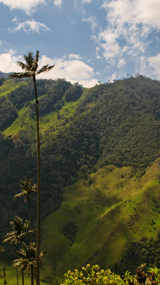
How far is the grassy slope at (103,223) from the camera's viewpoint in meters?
127

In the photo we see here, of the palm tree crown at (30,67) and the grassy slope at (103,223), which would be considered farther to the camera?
the grassy slope at (103,223)

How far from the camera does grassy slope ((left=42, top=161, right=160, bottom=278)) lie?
417ft

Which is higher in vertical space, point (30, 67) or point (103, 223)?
point (30, 67)

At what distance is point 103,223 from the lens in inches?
5827

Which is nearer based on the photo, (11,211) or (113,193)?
(11,211)

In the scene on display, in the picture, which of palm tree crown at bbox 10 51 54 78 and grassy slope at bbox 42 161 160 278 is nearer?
palm tree crown at bbox 10 51 54 78

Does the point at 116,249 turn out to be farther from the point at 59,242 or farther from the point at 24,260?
the point at 24,260

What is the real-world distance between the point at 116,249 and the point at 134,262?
10553 mm

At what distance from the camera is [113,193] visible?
621ft

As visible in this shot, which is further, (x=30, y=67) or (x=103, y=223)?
(x=103, y=223)

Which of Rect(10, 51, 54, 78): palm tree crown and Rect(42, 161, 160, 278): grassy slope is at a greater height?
Rect(10, 51, 54, 78): palm tree crown

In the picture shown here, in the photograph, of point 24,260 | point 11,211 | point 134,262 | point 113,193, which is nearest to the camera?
point 24,260

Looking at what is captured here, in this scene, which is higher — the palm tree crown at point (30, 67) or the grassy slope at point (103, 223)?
the palm tree crown at point (30, 67)

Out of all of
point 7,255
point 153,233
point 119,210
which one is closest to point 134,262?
point 153,233
